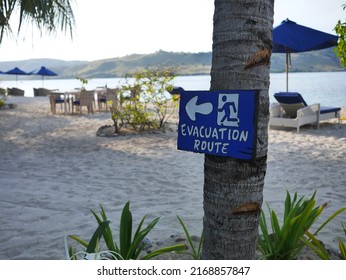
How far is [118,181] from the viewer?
12.7 ft

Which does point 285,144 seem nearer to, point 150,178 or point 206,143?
point 150,178

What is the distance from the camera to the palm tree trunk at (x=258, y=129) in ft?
4.00

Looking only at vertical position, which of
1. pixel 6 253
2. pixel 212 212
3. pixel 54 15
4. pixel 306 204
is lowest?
pixel 6 253

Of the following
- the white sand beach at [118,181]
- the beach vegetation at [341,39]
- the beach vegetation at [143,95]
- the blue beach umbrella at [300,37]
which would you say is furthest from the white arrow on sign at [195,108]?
the blue beach umbrella at [300,37]

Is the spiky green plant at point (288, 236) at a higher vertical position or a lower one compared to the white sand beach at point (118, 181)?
higher

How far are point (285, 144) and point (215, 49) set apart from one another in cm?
476

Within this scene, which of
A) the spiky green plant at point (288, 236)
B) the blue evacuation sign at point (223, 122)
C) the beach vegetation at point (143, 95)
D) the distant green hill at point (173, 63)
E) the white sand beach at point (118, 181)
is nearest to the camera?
the blue evacuation sign at point (223, 122)

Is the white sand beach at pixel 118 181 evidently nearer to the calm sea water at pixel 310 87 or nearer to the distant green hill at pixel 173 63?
the calm sea water at pixel 310 87

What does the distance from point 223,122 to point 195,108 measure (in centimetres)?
12

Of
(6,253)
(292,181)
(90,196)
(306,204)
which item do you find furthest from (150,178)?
(306,204)

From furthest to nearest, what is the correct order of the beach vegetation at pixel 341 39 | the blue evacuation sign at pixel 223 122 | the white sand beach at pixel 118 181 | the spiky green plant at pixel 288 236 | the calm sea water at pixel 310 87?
the calm sea water at pixel 310 87 → the beach vegetation at pixel 341 39 → the white sand beach at pixel 118 181 → the spiky green plant at pixel 288 236 → the blue evacuation sign at pixel 223 122

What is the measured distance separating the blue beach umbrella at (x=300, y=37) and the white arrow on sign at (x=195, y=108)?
271 inches

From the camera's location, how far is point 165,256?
6.62ft

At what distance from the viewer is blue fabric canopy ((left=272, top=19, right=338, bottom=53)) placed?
7.64m
